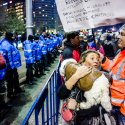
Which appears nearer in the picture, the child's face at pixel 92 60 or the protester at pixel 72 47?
the child's face at pixel 92 60

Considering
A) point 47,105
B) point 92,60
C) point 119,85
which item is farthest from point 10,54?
point 119,85

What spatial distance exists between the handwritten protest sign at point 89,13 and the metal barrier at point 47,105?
94 cm

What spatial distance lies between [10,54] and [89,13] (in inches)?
176

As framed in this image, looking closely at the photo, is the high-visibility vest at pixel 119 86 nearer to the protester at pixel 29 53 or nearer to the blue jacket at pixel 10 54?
the blue jacket at pixel 10 54

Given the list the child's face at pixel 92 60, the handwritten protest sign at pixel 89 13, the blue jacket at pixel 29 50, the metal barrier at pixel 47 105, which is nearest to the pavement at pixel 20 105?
the blue jacket at pixel 29 50

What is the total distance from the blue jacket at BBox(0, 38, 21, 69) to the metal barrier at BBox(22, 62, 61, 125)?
6.41ft

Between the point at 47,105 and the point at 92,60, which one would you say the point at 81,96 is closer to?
the point at 92,60

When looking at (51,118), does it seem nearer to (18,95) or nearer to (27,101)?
(27,101)

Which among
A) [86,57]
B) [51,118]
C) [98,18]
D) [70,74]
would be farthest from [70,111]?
[51,118]

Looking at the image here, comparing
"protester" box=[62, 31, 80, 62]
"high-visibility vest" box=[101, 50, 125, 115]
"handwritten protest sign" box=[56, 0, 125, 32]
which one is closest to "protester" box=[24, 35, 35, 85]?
"protester" box=[62, 31, 80, 62]

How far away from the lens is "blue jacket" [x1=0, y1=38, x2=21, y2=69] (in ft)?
24.5

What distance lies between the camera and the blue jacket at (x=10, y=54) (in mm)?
7477

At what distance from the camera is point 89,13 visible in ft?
11.5

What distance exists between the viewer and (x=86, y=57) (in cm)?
324
